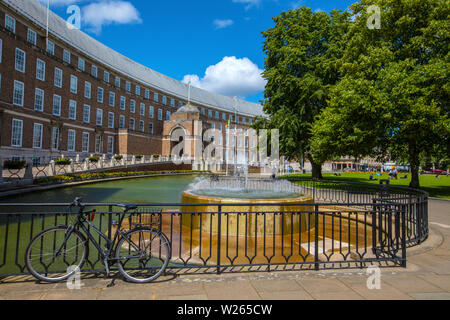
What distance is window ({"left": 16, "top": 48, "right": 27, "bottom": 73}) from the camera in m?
30.4

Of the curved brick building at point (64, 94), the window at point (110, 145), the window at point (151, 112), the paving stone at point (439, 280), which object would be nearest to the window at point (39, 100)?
the curved brick building at point (64, 94)

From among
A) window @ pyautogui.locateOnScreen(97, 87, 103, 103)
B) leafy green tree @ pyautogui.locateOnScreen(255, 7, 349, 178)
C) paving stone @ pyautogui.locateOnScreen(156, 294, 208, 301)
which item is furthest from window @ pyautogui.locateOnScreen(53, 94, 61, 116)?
paving stone @ pyautogui.locateOnScreen(156, 294, 208, 301)

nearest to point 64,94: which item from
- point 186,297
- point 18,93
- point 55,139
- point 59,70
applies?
point 59,70

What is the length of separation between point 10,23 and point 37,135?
41.0 ft

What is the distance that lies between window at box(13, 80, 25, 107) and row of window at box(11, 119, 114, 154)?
6.75ft

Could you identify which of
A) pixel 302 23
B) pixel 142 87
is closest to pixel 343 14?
pixel 302 23

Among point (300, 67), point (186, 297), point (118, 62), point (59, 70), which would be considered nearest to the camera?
point (186, 297)

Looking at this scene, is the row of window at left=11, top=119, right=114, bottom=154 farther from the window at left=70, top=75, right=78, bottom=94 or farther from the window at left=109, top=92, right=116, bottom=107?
the window at left=109, top=92, right=116, bottom=107

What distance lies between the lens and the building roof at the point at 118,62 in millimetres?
35812

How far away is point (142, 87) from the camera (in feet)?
197

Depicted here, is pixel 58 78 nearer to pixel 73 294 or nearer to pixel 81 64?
pixel 81 64

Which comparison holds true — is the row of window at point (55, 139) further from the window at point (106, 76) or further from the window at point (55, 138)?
the window at point (106, 76)

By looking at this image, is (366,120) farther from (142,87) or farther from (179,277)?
(142,87)

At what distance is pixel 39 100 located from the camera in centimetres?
3388
